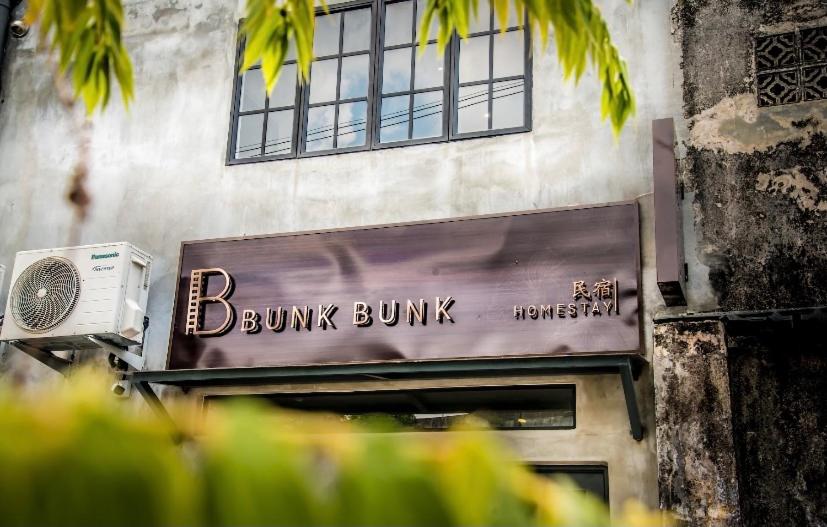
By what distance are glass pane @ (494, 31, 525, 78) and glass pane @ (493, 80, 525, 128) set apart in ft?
0.30

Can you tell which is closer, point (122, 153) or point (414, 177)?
point (414, 177)

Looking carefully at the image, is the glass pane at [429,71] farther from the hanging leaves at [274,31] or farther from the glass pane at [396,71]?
the hanging leaves at [274,31]

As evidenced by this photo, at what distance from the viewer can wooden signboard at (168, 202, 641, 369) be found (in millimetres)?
7172

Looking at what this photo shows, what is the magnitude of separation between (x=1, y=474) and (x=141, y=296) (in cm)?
812

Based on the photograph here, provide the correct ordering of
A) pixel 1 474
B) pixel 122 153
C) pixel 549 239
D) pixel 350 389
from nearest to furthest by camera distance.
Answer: pixel 1 474
pixel 549 239
pixel 350 389
pixel 122 153

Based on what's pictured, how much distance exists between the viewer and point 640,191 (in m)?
7.52

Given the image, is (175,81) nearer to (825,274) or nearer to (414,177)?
(414,177)

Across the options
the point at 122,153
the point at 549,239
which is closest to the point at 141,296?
the point at 122,153

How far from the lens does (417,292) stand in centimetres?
767

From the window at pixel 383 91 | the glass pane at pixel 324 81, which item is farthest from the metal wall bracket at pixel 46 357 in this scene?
the glass pane at pixel 324 81

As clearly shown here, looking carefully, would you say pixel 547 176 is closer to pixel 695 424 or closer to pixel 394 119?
pixel 394 119

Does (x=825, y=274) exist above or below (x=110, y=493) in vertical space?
above

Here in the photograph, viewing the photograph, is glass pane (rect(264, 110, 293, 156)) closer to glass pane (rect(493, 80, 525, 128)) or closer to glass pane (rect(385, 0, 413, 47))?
glass pane (rect(385, 0, 413, 47))

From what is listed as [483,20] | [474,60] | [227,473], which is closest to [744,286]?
[474,60]
